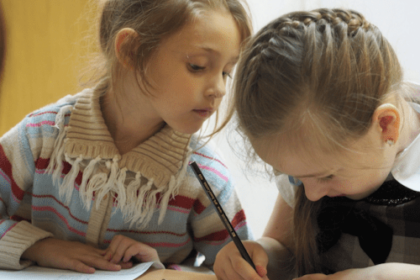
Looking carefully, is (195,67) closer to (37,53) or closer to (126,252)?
(126,252)

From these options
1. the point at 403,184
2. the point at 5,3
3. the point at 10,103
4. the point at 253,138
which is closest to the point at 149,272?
the point at 253,138

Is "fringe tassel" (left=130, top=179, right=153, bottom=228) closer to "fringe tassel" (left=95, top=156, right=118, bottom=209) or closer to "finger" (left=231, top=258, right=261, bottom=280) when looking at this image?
"fringe tassel" (left=95, top=156, right=118, bottom=209)

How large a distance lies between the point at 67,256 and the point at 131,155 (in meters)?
0.18

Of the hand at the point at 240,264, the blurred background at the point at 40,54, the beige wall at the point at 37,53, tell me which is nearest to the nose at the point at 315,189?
the hand at the point at 240,264

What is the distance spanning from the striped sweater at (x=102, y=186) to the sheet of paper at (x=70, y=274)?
55 mm

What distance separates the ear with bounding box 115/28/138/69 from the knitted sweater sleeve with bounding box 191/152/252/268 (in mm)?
Answer: 210

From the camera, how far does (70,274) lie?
2.05ft

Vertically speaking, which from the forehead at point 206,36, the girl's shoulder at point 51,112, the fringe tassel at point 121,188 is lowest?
the fringe tassel at point 121,188

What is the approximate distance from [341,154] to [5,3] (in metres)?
1.22

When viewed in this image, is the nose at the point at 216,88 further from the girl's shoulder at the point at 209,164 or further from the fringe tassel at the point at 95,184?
the fringe tassel at the point at 95,184

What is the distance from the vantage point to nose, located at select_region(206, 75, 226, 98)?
2.15 feet

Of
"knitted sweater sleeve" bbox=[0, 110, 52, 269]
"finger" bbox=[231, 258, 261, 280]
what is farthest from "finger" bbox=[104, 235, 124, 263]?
"finger" bbox=[231, 258, 261, 280]

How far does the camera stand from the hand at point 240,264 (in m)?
0.56

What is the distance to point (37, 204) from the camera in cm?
77
